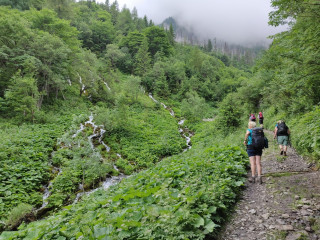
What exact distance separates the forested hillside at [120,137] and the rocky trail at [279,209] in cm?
42

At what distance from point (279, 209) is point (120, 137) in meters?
22.8

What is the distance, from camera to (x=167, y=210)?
12.3ft

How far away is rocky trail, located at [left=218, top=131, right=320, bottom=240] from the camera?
3742mm

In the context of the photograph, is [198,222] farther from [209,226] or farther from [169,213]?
[169,213]

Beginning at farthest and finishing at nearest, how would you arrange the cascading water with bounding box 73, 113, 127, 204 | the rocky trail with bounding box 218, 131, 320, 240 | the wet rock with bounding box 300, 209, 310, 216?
the cascading water with bounding box 73, 113, 127, 204
the wet rock with bounding box 300, 209, 310, 216
the rocky trail with bounding box 218, 131, 320, 240

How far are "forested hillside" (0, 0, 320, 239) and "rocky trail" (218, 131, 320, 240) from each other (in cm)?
42

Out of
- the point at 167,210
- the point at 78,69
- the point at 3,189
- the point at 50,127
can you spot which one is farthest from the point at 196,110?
the point at 167,210

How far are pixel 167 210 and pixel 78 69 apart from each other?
1431 inches

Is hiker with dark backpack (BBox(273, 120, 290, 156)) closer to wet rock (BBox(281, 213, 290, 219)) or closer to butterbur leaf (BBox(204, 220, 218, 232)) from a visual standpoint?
wet rock (BBox(281, 213, 290, 219))

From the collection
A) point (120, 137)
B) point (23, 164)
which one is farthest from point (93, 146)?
point (23, 164)

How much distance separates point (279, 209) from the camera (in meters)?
4.62

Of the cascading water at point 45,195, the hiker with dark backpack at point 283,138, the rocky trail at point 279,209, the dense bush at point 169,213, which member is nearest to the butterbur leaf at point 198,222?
the dense bush at point 169,213

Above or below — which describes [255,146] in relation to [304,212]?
above

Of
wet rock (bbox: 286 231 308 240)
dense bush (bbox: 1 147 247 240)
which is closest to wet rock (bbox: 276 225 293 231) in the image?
wet rock (bbox: 286 231 308 240)
